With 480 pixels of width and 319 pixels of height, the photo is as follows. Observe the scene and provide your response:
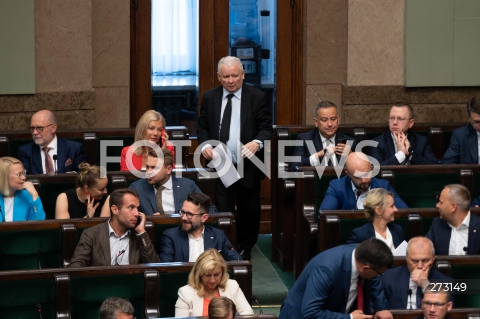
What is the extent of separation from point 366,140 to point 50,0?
Result: 2.63 m

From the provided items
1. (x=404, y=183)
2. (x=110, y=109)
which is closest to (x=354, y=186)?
(x=404, y=183)

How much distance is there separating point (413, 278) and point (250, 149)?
1.79m

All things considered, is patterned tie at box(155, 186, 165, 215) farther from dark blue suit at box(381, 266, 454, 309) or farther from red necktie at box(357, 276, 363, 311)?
red necktie at box(357, 276, 363, 311)

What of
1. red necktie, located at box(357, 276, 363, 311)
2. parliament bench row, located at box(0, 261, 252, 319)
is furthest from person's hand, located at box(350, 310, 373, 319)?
parliament bench row, located at box(0, 261, 252, 319)

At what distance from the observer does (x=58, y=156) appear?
6.26m

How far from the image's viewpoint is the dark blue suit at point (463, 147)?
Result: 6.37 metres

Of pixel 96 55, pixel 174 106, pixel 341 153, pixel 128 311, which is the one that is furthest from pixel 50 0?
pixel 128 311

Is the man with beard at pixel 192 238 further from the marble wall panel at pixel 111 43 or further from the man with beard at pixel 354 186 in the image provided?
the marble wall panel at pixel 111 43

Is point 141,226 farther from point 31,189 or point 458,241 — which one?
point 458,241

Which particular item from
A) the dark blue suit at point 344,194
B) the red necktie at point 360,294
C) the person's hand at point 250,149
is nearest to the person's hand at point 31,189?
the person's hand at point 250,149

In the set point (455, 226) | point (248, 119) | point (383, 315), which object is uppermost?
point (248, 119)

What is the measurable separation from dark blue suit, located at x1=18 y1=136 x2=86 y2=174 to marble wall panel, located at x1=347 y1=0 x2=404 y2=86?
7.77 ft

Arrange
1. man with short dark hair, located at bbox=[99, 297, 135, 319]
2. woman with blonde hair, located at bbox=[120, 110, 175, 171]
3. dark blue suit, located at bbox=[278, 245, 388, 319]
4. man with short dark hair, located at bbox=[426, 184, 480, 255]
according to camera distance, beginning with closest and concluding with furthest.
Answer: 1. man with short dark hair, located at bbox=[99, 297, 135, 319]
2. dark blue suit, located at bbox=[278, 245, 388, 319]
3. man with short dark hair, located at bbox=[426, 184, 480, 255]
4. woman with blonde hair, located at bbox=[120, 110, 175, 171]

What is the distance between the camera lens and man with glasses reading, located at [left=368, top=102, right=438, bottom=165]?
20.9 ft
